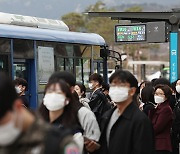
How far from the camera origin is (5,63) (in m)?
11.6

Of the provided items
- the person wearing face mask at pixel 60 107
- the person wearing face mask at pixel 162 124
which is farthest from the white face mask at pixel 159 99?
the person wearing face mask at pixel 60 107

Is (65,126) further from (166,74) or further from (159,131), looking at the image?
(166,74)

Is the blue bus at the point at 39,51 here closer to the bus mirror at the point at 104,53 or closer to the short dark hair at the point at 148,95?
the bus mirror at the point at 104,53

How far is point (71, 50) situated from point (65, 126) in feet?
31.7

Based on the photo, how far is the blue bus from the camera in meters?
11.9

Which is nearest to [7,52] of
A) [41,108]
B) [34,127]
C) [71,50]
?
[71,50]

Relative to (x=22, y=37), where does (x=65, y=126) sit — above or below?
below

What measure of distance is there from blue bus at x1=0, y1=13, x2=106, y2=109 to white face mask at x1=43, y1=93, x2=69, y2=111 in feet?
22.0

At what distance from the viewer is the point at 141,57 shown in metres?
73.9

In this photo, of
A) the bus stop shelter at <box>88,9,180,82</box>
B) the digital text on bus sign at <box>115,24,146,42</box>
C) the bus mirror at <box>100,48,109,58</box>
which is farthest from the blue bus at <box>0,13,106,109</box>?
the bus stop shelter at <box>88,9,180,82</box>

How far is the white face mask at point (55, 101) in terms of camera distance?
15.6 ft

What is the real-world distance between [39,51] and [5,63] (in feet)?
4.70

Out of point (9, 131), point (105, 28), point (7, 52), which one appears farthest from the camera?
point (105, 28)

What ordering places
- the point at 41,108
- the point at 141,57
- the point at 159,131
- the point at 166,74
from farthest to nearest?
the point at 141,57, the point at 166,74, the point at 159,131, the point at 41,108
